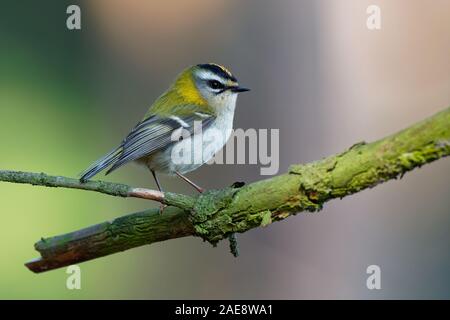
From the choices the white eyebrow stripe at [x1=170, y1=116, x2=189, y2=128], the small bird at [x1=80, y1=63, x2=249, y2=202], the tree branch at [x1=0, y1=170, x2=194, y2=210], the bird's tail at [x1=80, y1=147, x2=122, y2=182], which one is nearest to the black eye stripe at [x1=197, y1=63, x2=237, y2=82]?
the small bird at [x1=80, y1=63, x2=249, y2=202]

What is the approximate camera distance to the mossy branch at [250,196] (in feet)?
6.07

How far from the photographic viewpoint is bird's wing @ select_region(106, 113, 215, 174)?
297cm

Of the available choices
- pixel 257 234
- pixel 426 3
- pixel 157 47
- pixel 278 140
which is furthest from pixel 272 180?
pixel 157 47

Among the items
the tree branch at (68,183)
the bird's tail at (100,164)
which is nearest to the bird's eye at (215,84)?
the bird's tail at (100,164)

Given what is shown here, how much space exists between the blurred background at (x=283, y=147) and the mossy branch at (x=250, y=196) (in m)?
1.69

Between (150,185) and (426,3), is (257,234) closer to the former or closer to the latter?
(150,185)

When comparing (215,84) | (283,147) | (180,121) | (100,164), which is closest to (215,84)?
(215,84)

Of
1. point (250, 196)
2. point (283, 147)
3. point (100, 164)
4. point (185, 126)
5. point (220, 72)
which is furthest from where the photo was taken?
point (283, 147)

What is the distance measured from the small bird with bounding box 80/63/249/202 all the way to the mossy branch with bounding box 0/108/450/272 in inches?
14.5

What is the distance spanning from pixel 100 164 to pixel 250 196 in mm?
853

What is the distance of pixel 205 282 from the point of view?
4844 millimetres

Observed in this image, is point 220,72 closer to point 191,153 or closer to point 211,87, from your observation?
point 211,87

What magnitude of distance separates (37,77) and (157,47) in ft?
4.26

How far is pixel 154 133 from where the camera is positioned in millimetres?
3117
